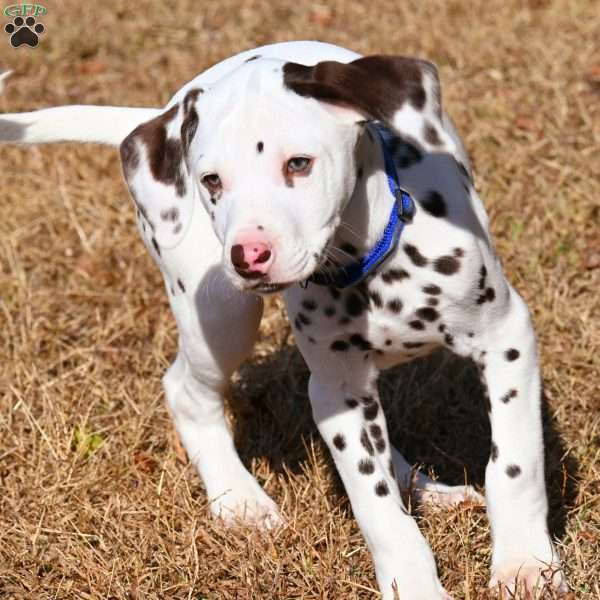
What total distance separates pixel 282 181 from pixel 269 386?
2.30m

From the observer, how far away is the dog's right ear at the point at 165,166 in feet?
13.6

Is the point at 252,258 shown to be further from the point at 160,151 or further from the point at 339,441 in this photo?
the point at 339,441

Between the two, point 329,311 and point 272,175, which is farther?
point 329,311

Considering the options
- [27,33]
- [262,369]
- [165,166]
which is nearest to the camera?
[165,166]

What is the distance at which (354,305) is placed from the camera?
4.27 meters

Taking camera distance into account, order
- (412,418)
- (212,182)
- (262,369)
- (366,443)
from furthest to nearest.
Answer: (262,369)
(412,418)
(366,443)
(212,182)

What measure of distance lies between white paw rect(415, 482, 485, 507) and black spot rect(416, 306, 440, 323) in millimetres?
872

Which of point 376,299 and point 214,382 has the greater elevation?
point 376,299

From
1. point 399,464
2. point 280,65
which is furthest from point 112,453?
point 280,65

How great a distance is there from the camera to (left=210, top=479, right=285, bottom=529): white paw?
4934 mm

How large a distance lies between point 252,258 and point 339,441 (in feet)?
3.54

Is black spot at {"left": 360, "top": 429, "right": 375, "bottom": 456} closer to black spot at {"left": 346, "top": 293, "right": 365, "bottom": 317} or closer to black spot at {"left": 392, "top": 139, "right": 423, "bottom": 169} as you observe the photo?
black spot at {"left": 346, "top": 293, "right": 365, "bottom": 317}

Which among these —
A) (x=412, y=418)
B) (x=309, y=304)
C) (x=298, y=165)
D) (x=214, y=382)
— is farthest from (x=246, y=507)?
(x=298, y=165)

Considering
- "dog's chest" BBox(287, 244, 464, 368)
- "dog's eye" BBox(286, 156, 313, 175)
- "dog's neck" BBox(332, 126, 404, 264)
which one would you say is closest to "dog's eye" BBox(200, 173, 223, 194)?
"dog's eye" BBox(286, 156, 313, 175)
